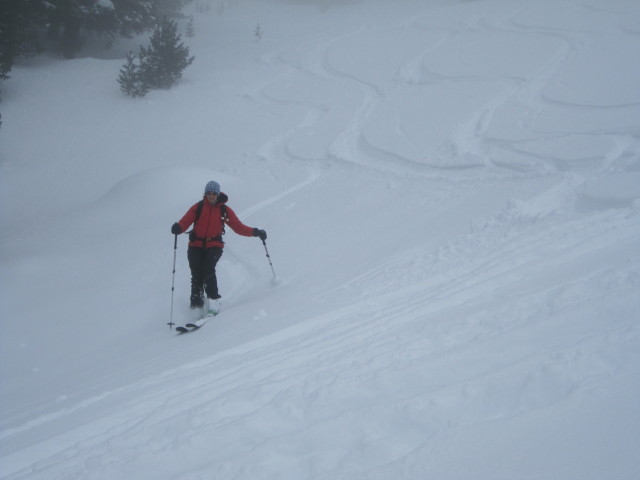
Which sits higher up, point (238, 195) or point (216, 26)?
point (216, 26)

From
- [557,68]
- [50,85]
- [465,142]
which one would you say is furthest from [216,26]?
[465,142]

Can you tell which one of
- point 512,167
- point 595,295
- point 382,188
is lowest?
point 382,188

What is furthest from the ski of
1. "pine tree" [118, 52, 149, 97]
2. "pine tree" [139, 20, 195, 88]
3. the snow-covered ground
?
"pine tree" [139, 20, 195, 88]

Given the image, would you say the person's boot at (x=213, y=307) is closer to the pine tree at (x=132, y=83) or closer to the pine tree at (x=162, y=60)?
the pine tree at (x=132, y=83)

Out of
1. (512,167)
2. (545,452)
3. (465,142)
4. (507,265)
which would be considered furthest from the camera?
(465,142)

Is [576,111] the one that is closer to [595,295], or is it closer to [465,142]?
[465,142]

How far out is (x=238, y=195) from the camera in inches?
408

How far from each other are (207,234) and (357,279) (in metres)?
2.04

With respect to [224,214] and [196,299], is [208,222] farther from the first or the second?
[196,299]

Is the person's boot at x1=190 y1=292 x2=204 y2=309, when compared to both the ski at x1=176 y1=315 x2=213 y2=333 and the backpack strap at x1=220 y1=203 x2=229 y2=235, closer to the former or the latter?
the ski at x1=176 y1=315 x2=213 y2=333

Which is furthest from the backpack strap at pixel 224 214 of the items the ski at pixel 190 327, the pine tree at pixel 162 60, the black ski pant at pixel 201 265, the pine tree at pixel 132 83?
the pine tree at pixel 162 60

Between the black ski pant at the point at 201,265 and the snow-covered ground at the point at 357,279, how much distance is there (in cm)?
51

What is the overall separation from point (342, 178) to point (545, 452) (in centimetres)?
835

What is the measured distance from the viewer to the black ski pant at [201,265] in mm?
6266
